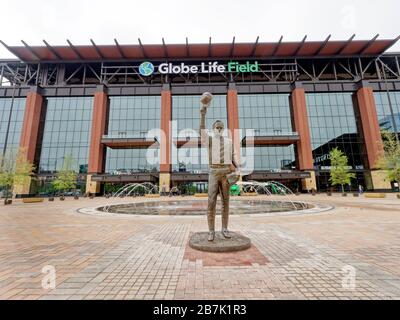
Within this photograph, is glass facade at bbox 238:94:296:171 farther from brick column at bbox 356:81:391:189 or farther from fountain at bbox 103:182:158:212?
fountain at bbox 103:182:158:212

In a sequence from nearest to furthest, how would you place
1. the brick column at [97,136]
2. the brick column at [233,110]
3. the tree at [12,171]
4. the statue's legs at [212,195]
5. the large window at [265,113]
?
1. the statue's legs at [212,195]
2. the tree at [12,171]
3. the brick column at [97,136]
4. the brick column at [233,110]
5. the large window at [265,113]

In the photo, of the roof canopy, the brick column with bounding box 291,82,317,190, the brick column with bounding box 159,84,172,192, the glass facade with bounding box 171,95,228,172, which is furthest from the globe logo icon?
the brick column with bounding box 291,82,317,190

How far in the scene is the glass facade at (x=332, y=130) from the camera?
36.9 meters

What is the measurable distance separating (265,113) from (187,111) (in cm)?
1560

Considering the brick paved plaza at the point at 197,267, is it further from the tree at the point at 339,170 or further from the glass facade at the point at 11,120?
the glass facade at the point at 11,120

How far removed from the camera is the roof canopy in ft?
124

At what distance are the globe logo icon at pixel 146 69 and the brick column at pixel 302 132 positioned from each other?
2885cm

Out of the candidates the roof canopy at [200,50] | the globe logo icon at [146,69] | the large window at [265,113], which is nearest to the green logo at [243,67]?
the roof canopy at [200,50]

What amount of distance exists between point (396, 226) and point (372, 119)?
39173 mm

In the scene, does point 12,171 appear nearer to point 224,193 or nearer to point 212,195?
point 212,195

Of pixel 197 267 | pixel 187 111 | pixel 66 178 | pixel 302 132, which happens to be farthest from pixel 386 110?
pixel 66 178

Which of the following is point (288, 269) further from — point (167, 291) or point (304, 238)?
point (304, 238)

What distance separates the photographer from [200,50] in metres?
39.9

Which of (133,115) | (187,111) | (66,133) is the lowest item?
(66,133)
